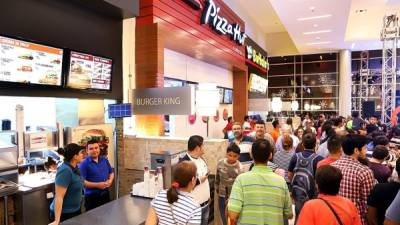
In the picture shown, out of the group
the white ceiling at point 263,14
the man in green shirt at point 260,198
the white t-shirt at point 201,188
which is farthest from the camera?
the white ceiling at point 263,14

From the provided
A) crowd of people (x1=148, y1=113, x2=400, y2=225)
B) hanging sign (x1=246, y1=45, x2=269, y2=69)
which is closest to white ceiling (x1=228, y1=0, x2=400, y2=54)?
hanging sign (x1=246, y1=45, x2=269, y2=69)

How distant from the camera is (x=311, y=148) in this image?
3641 mm

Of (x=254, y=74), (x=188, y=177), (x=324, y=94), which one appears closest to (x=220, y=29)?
(x=254, y=74)

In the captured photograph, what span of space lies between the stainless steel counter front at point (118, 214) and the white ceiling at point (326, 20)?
23.5ft

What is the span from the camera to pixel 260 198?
7.52 feet

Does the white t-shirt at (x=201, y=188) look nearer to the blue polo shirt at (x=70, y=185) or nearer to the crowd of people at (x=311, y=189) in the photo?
the crowd of people at (x=311, y=189)

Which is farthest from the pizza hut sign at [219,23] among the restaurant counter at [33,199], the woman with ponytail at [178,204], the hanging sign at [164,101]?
the woman with ponytail at [178,204]

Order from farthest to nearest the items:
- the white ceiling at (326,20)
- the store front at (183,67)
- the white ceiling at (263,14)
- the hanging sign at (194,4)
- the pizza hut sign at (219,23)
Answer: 1. the white ceiling at (263,14)
2. the white ceiling at (326,20)
3. the pizza hut sign at (219,23)
4. the hanging sign at (194,4)
5. the store front at (183,67)

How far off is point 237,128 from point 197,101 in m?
1.10

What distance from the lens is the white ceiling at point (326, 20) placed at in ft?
29.1

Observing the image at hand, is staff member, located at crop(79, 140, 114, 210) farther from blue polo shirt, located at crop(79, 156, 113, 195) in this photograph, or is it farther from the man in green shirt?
the man in green shirt

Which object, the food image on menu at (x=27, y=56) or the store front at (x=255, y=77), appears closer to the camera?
the food image on menu at (x=27, y=56)

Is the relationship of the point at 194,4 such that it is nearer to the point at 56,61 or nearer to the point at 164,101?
the point at 164,101

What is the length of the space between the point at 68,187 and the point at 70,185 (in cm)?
3
